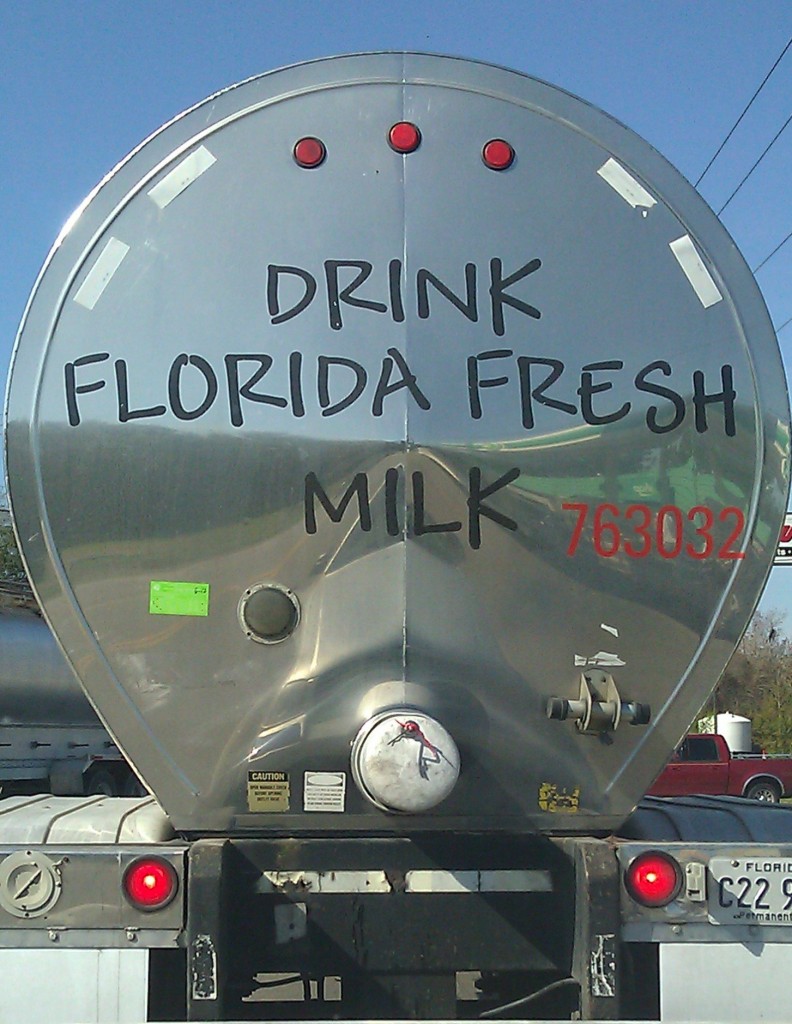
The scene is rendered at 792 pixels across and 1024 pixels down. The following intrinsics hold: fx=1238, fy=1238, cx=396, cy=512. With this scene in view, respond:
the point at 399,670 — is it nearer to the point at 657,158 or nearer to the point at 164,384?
the point at 164,384

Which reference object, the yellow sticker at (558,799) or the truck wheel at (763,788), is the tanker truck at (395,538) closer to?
the yellow sticker at (558,799)

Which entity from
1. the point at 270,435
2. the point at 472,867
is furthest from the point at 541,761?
the point at 270,435

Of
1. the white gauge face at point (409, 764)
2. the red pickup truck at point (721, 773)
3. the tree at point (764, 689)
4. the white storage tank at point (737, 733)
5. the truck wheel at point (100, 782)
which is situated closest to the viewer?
the white gauge face at point (409, 764)

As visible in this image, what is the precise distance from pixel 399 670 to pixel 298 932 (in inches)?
29.8

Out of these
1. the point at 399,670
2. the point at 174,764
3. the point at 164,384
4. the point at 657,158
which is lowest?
the point at 174,764

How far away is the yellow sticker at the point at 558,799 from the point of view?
10.7 feet

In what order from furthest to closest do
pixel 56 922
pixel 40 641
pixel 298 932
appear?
pixel 40 641 < pixel 298 932 < pixel 56 922

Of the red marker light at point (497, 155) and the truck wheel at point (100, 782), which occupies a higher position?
the red marker light at point (497, 155)

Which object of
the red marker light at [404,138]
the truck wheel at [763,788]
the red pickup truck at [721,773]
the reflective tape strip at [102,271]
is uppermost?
the red marker light at [404,138]

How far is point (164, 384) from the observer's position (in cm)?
320

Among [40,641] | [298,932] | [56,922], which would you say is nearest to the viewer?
[56,922]

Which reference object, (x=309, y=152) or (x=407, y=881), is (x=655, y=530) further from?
(x=309, y=152)

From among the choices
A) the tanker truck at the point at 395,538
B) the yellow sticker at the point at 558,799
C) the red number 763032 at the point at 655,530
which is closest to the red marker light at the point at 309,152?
the tanker truck at the point at 395,538

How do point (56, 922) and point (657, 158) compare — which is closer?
point (56, 922)
